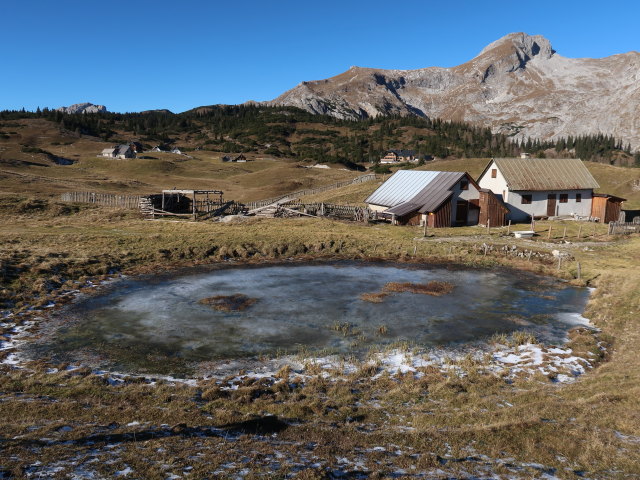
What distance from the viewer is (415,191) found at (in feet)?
166

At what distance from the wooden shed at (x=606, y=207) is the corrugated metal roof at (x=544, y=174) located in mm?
1593

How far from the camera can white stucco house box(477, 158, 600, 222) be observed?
5112 centimetres

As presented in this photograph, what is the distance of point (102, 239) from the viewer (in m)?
35.9

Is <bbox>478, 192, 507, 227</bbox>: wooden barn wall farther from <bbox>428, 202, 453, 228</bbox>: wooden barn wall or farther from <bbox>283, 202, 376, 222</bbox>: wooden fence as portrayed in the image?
<bbox>283, 202, 376, 222</bbox>: wooden fence

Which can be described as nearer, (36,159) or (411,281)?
(411,281)

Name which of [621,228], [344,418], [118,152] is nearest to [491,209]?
[621,228]

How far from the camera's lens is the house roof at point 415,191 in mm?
46750

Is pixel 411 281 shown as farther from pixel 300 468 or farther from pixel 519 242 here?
pixel 300 468

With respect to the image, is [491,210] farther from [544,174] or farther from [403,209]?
[544,174]

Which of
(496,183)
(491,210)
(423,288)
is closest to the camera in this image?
(423,288)

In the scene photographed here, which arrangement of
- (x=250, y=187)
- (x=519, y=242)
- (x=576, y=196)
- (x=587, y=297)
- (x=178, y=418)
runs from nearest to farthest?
(x=178, y=418)
(x=587, y=297)
(x=519, y=242)
(x=576, y=196)
(x=250, y=187)

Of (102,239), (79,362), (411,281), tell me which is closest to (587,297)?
(411,281)

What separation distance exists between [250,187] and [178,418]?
3027 inches

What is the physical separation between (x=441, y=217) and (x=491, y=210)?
18.5 ft
